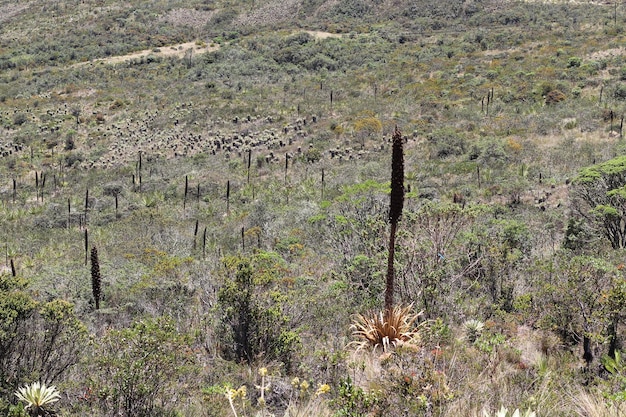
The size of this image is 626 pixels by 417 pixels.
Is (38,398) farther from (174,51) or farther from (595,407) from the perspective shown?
(174,51)

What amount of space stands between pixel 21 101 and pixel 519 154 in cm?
3792

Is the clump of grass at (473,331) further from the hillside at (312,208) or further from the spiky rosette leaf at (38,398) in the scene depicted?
the spiky rosette leaf at (38,398)

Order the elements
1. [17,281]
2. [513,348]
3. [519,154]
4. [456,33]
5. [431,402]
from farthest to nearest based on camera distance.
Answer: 1. [456,33]
2. [519,154]
3. [17,281]
4. [513,348]
5. [431,402]

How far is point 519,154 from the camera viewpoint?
22.3 metres

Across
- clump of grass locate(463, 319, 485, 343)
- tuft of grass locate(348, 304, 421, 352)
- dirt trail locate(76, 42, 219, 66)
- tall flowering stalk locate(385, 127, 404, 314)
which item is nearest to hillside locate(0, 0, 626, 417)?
clump of grass locate(463, 319, 485, 343)

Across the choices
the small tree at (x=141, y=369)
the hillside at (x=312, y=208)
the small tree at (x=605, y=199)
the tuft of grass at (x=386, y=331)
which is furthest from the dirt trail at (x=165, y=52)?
the small tree at (x=141, y=369)

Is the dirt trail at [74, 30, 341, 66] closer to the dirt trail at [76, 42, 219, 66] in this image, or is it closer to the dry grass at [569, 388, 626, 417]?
the dirt trail at [76, 42, 219, 66]

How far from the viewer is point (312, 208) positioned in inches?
710

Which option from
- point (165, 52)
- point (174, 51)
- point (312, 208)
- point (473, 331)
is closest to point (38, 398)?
point (473, 331)

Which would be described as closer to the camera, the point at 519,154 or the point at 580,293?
the point at 580,293

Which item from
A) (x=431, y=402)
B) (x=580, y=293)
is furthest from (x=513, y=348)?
(x=431, y=402)

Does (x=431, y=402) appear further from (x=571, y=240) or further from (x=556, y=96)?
(x=556, y=96)

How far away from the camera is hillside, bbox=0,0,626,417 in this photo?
5.43 m

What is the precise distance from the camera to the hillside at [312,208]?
5.43 m
